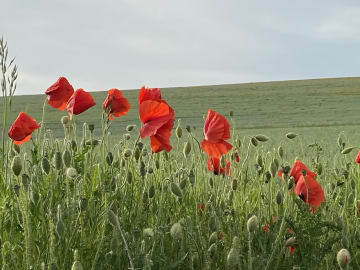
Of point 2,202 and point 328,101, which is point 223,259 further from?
point 328,101

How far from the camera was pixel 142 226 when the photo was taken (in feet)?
5.50

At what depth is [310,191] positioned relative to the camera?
157 cm

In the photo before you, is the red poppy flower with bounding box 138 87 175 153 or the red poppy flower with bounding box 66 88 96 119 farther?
the red poppy flower with bounding box 66 88 96 119

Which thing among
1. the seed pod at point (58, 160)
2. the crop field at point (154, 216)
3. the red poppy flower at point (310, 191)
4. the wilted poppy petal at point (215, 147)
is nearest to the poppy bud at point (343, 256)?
the crop field at point (154, 216)

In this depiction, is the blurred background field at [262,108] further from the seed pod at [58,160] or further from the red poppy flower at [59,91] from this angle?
the seed pod at [58,160]

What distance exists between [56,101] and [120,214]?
0.41 meters

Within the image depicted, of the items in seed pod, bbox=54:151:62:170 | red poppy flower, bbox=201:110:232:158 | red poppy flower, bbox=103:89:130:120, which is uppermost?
red poppy flower, bbox=103:89:130:120

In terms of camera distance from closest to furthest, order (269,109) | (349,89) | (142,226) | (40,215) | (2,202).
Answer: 1. (40,215)
2. (2,202)
3. (142,226)
4. (269,109)
5. (349,89)

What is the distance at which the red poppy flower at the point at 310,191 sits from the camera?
1.55 meters

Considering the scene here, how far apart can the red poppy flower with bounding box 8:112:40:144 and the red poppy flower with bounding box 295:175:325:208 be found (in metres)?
0.77

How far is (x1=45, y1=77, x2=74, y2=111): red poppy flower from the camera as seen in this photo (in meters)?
1.71

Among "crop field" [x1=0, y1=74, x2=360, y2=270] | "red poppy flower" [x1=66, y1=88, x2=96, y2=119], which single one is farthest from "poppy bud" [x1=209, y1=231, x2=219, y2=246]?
"red poppy flower" [x1=66, y1=88, x2=96, y2=119]

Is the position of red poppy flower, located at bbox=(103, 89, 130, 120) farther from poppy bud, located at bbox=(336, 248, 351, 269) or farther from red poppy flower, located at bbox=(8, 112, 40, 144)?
poppy bud, located at bbox=(336, 248, 351, 269)

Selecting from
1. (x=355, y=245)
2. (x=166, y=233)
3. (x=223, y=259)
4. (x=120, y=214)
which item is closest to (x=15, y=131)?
(x=120, y=214)
